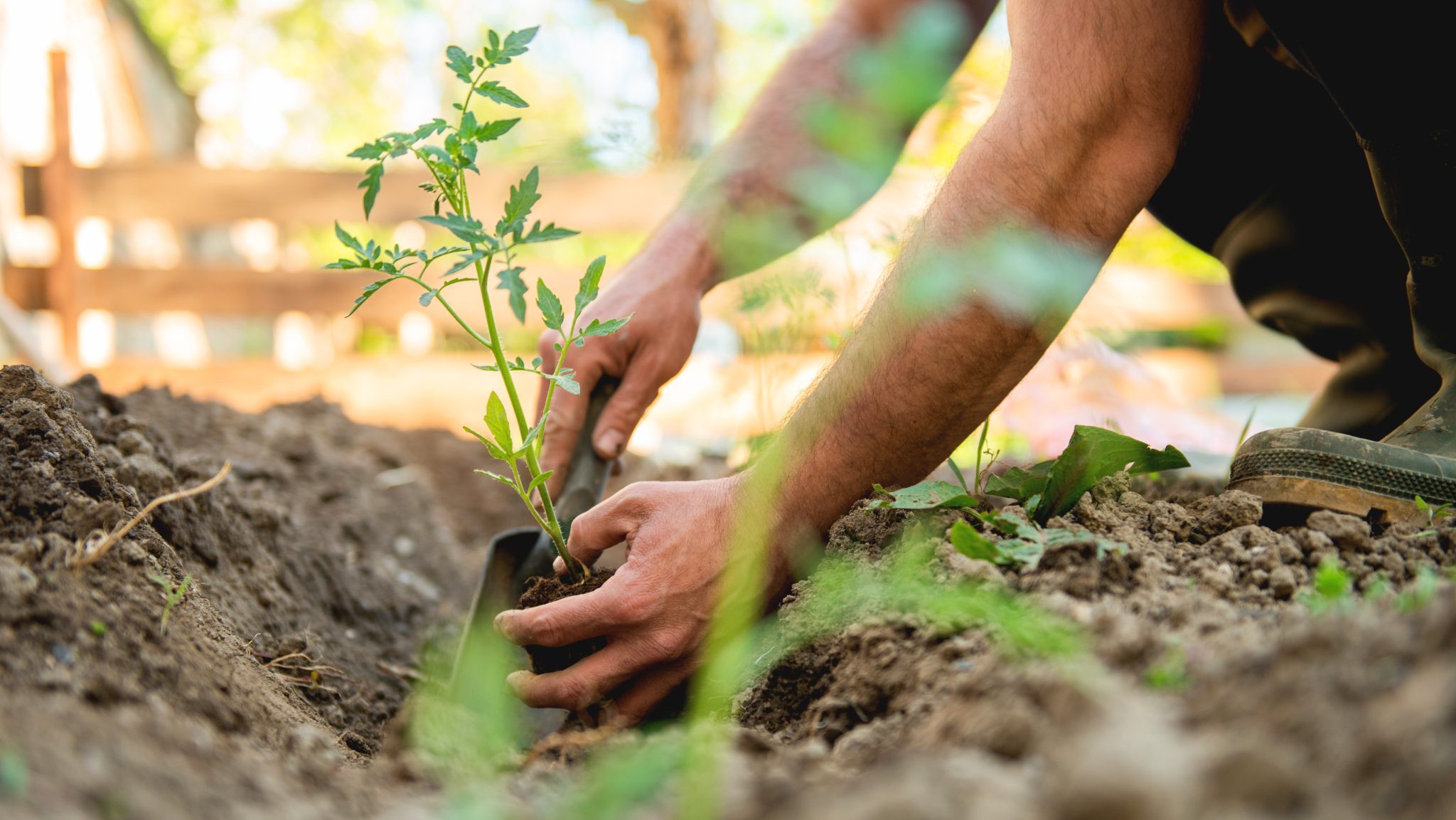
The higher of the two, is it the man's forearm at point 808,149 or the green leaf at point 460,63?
the man's forearm at point 808,149

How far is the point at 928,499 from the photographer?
1245 mm

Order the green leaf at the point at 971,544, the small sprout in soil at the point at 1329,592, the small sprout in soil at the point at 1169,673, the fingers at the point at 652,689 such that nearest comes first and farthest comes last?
the small sprout in soil at the point at 1169,673 → the small sprout in soil at the point at 1329,592 → the green leaf at the point at 971,544 → the fingers at the point at 652,689

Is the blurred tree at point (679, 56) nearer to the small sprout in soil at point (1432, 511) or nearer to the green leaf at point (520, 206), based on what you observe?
the green leaf at point (520, 206)

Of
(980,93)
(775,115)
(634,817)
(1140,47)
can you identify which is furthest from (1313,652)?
(980,93)

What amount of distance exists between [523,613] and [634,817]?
60 cm

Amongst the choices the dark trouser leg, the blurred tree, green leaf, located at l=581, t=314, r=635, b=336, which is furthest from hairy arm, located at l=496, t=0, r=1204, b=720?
the blurred tree

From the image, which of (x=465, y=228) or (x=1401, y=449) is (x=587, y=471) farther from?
(x=1401, y=449)

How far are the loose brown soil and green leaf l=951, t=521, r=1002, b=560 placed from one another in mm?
20

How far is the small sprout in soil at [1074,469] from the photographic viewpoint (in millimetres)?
1287

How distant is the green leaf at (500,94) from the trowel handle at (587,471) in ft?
2.20

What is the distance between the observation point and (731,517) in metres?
1.31

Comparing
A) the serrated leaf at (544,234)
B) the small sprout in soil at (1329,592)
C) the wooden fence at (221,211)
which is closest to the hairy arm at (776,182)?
the serrated leaf at (544,234)

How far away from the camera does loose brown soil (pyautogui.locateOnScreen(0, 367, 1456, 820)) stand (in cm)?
60

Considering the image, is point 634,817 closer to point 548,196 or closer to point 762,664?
point 762,664
